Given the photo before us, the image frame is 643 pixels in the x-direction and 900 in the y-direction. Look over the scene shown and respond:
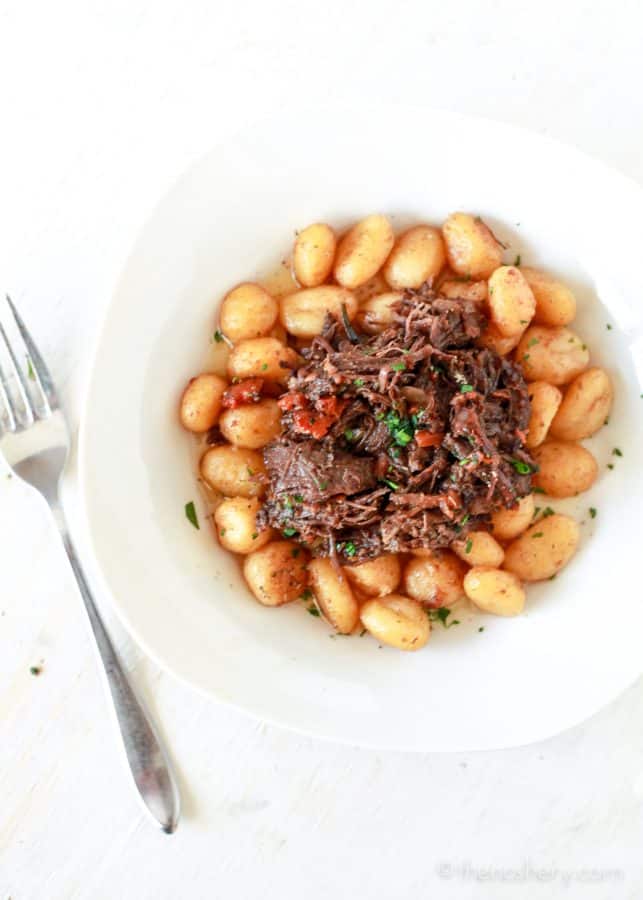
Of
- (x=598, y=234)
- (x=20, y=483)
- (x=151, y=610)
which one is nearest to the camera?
(x=151, y=610)

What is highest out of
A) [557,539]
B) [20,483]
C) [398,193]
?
[398,193]

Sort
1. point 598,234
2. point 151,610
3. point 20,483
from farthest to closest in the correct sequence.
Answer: point 20,483
point 598,234
point 151,610

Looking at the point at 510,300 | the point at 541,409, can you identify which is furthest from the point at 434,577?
the point at 510,300

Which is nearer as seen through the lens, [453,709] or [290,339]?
[453,709]

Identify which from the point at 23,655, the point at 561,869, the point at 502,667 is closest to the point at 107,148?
the point at 23,655

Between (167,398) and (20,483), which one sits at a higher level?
(167,398)

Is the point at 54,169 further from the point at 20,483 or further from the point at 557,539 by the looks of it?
the point at 557,539

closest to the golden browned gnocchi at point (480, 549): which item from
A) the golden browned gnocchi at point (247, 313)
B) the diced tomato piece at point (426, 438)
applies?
the diced tomato piece at point (426, 438)
